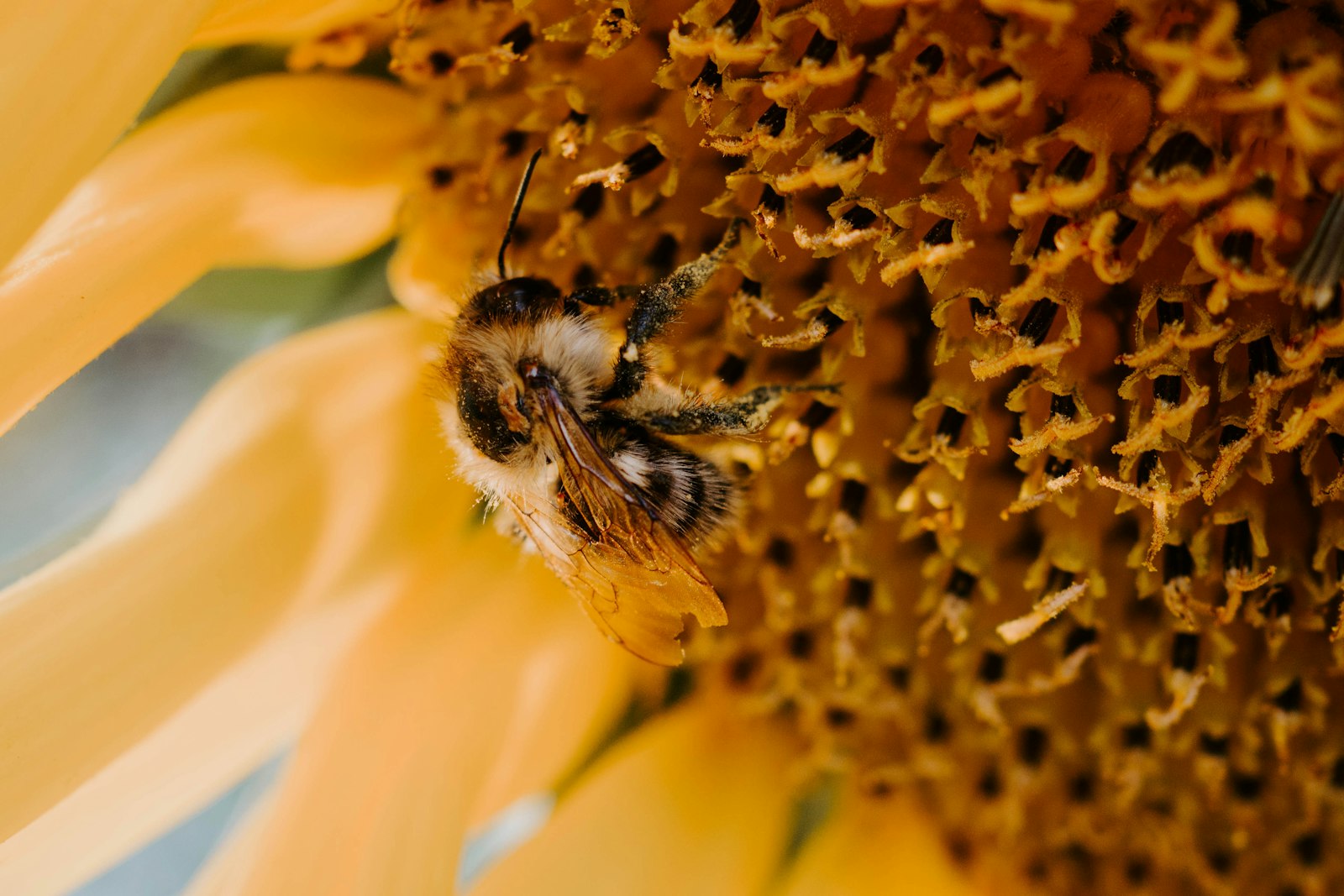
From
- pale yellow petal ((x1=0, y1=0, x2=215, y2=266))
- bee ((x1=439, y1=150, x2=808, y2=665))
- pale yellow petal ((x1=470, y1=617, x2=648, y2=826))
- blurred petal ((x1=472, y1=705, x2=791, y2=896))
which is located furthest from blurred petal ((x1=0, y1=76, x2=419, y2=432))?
blurred petal ((x1=472, y1=705, x2=791, y2=896))

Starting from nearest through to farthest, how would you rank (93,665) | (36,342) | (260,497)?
(36,342)
(93,665)
(260,497)

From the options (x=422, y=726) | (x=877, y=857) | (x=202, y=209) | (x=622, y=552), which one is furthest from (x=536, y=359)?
(x=877, y=857)

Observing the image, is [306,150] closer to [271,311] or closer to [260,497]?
[271,311]

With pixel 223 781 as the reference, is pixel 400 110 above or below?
above

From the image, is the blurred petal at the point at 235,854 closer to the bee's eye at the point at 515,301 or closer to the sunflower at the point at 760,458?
the sunflower at the point at 760,458

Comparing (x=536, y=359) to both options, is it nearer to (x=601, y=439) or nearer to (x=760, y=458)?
(x=601, y=439)

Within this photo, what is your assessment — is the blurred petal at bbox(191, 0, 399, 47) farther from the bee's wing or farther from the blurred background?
the bee's wing

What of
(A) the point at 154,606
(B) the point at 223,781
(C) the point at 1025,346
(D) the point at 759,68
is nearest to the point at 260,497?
(A) the point at 154,606
